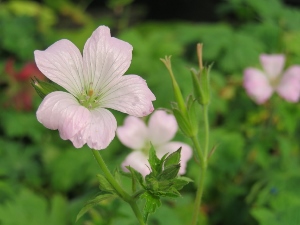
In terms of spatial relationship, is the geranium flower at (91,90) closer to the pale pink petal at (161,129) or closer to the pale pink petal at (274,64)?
the pale pink petal at (161,129)

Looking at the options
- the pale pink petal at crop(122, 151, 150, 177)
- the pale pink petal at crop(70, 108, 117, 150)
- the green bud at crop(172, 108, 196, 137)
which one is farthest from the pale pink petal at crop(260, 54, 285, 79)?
the pale pink petal at crop(70, 108, 117, 150)

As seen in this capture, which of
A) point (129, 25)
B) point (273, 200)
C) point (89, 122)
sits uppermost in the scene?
point (89, 122)

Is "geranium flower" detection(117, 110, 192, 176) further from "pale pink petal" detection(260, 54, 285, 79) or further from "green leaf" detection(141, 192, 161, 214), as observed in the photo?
"pale pink petal" detection(260, 54, 285, 79)

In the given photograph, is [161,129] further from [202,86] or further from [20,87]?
[20,87]

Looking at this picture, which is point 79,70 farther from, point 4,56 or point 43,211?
point 4,56

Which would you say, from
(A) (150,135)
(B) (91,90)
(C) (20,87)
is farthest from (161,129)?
(C) (20,87)

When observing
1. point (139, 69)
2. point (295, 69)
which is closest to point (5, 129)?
point (139, 69)
